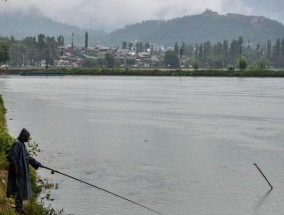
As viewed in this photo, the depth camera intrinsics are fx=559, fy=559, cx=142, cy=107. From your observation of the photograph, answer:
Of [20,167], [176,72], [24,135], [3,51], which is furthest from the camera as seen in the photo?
[176,72]

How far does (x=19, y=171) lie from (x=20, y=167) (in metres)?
0.11

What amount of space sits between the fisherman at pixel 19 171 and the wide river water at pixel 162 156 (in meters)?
4.49

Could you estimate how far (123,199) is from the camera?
2034cm

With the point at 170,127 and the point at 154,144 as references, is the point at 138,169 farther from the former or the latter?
the point at 170,127

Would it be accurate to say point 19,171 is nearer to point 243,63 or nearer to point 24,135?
point 24,135

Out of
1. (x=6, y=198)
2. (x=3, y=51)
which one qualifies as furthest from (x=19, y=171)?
(x=3, y=51)

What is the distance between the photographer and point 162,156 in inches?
1161

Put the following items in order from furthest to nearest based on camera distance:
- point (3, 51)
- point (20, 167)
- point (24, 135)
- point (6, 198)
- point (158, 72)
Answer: point (158, 72), point (3, 51), point (6, 198), point (20, 167), point (24, 135)

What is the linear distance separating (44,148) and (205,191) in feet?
38.9

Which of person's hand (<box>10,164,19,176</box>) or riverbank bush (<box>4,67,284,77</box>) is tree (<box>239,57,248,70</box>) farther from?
person's hand (<box>10,164,19,176</box>)

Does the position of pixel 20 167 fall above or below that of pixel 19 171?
above

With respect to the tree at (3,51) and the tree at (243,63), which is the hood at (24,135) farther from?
the tree at (243,63)

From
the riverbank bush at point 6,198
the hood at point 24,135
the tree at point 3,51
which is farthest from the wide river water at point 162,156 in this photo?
the tree at point 3,51

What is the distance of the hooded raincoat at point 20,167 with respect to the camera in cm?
1347
